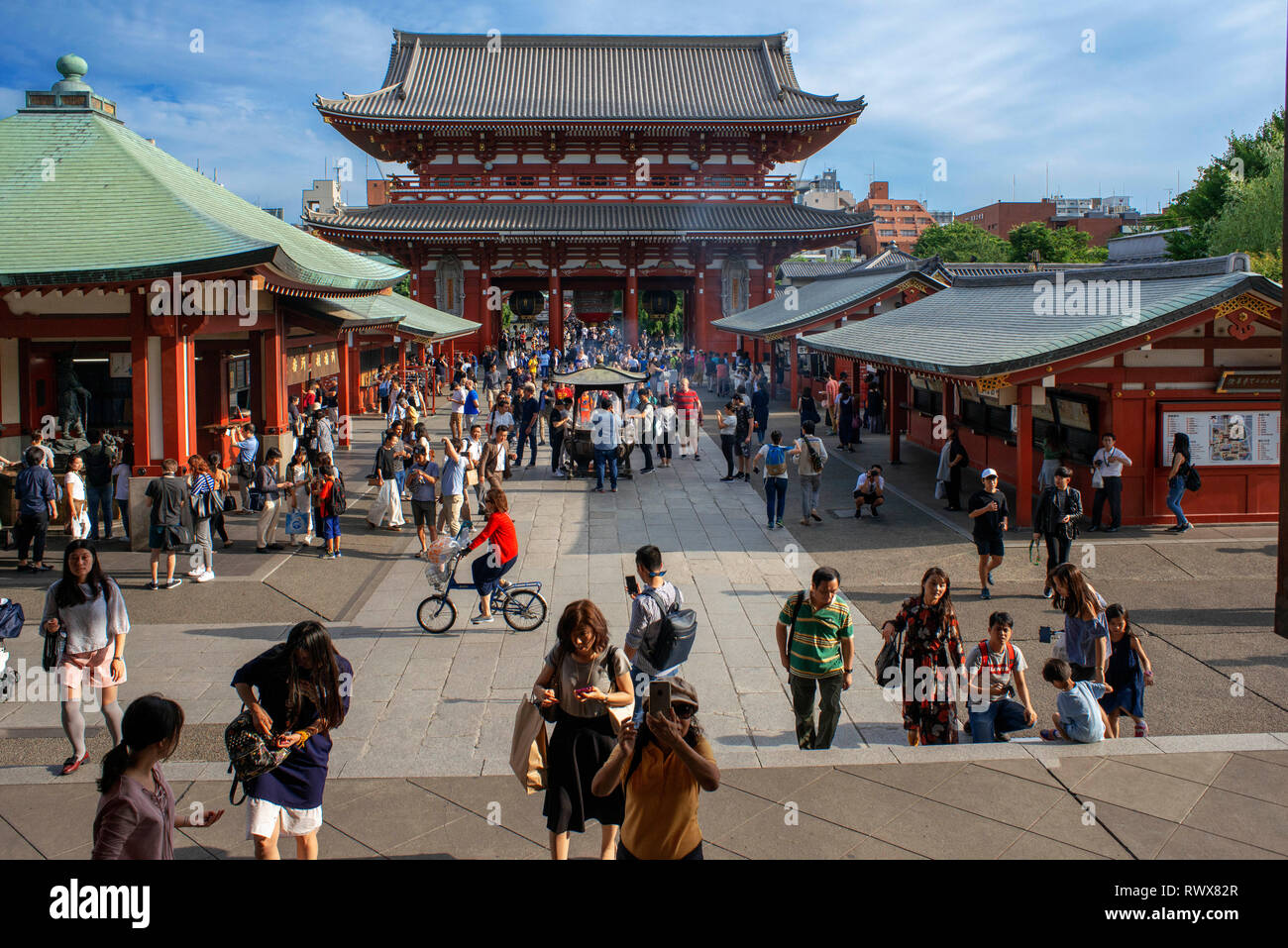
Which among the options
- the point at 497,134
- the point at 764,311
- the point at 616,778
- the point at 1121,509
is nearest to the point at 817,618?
the point at 616,778

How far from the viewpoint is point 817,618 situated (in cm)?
749

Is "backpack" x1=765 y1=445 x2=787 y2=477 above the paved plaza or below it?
above

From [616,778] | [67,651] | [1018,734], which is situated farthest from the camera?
[1018,734]

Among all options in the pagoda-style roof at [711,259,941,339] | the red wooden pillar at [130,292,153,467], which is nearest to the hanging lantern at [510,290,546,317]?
the pagoda-style roof at [711,259,941,339]

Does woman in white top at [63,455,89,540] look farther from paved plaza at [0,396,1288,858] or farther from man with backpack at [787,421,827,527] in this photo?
man with backpack at [787,421,827,527]

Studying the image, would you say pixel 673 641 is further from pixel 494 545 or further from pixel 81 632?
pixel 81 632

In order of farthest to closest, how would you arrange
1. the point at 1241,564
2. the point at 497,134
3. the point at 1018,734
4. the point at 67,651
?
1. the point at 497,134
2. the point at 1241,564
3. the point at 1018,734
4. the point at 67,651

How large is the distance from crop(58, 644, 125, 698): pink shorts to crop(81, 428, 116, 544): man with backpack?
309 inches

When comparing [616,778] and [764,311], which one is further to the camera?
[764,311]

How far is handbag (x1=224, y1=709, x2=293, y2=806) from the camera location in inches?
207
